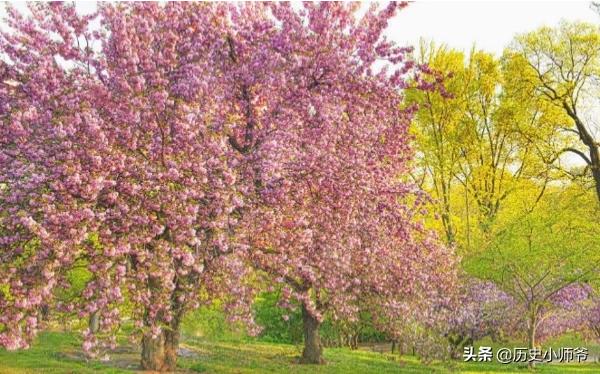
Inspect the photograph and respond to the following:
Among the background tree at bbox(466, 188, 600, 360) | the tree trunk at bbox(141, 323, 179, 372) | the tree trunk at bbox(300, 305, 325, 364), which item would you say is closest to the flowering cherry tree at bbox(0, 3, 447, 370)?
the tree trunk at bbox(141, 323, 179, 372)

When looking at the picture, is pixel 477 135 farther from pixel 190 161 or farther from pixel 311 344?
pixel 190 161

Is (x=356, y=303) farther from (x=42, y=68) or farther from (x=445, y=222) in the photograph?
(x=445, y=222)

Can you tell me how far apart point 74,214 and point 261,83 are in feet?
23.1

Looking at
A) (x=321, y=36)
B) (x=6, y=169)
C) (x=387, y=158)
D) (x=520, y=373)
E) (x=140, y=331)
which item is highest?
(x=321, y=36)

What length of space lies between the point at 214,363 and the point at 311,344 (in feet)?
13.6

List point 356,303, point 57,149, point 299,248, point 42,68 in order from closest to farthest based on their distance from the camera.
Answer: point 57,149 → point 42,68 → point 299,248 → point 356,303

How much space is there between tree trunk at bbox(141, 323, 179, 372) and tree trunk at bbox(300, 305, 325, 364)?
643 centimetres

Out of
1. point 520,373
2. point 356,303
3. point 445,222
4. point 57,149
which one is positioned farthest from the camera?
point 445,222

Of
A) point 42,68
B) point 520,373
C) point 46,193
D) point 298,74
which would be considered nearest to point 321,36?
point 298,74

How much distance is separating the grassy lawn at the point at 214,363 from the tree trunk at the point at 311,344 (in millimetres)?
500

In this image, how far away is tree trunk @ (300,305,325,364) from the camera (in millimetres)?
23328

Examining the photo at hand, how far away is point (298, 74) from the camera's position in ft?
56.6

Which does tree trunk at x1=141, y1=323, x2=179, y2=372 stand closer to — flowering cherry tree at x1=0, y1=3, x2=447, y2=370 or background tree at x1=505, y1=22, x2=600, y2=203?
flowering cherry tree at x1=0, y1=3, x2=447, y2=370

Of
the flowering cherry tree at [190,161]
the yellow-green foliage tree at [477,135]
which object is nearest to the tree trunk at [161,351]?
the flowering cherry tree at [190,161]
